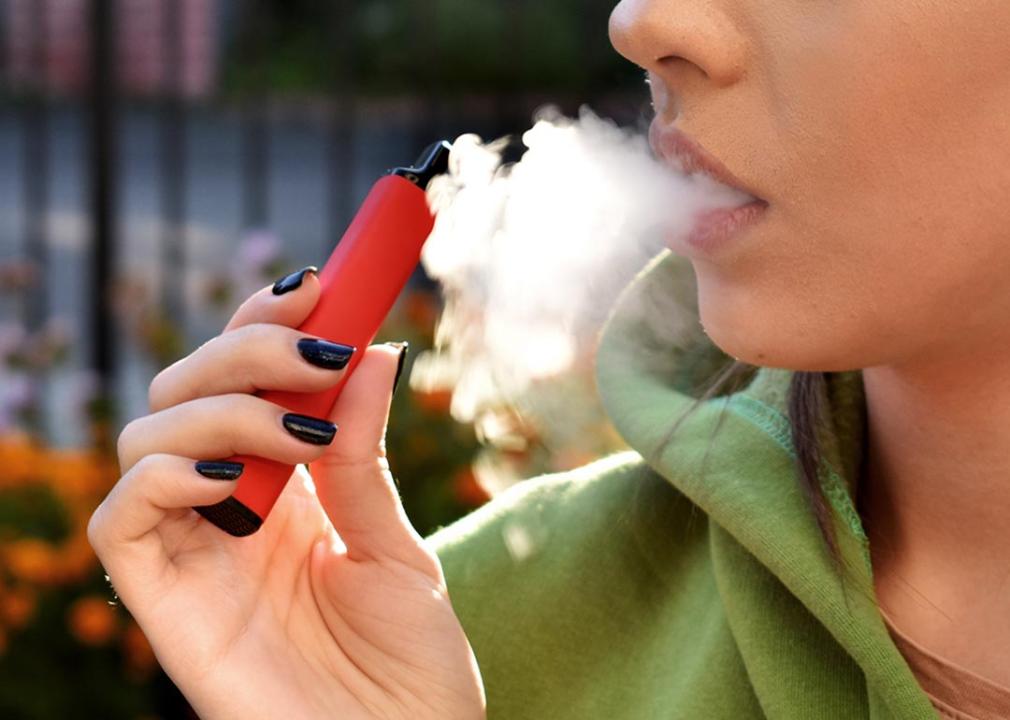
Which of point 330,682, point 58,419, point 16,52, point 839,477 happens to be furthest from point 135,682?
point 16,52

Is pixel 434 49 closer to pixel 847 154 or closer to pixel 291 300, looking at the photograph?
pixel 291 300

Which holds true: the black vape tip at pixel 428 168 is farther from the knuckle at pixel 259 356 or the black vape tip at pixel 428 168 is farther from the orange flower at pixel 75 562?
the orange flower at pixel 75 562

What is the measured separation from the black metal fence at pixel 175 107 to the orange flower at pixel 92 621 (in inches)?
35.4

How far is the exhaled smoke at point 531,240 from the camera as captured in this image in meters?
1.48

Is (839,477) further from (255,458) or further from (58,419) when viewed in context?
(58,419)

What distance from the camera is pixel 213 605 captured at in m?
1.44

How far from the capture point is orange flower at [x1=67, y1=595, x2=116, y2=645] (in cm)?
326

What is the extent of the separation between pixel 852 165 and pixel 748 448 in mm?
388

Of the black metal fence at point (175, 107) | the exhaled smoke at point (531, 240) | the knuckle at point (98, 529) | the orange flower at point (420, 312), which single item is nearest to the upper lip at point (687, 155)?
the exhaled smoke at point (531, 240)

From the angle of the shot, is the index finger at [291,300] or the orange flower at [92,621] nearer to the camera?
the index finger at [291,300]

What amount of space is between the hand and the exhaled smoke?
0.43 ft

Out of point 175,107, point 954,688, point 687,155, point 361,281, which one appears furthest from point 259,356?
point 175,107

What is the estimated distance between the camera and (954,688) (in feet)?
4.56

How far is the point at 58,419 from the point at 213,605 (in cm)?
358
